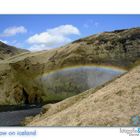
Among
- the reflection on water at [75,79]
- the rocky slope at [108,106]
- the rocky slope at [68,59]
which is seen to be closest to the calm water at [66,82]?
the reflection on water at [75,79]

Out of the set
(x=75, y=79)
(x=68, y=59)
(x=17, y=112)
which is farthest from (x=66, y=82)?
(x=17, y=112)

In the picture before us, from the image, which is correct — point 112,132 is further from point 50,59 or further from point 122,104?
point 50,59

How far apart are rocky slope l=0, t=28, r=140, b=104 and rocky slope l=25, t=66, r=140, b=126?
1.06 m

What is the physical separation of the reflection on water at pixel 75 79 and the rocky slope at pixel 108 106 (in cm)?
61

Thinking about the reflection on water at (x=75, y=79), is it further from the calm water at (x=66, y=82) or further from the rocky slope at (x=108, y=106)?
the rocky slope at (x=108, y=106)

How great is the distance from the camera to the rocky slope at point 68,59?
36.6 feet

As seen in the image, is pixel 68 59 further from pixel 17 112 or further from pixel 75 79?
pixel 17 112

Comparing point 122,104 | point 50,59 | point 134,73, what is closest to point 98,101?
point 122,104

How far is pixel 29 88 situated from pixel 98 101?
425cm

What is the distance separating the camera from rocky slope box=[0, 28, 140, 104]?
11148 millimetres

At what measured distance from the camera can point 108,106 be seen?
364 inches

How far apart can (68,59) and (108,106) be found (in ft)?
12.7

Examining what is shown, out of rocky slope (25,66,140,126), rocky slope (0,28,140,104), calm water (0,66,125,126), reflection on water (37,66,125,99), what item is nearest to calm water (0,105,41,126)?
calm water (0,66,125,126)

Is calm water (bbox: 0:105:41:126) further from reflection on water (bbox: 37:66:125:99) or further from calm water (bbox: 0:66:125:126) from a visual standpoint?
reflection on water (bbox: 37:66:125:99)
